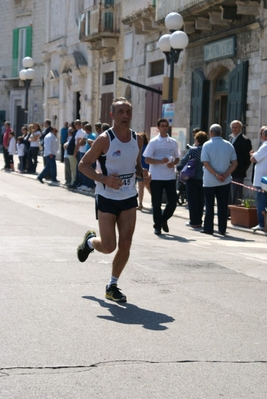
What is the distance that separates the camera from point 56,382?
5270 millimetres

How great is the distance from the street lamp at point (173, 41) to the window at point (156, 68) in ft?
26.2

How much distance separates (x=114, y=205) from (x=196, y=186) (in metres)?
7.85

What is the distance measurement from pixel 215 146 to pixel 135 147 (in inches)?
256

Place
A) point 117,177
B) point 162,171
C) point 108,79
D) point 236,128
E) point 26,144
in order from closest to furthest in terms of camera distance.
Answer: point 117,177 < point 162,171 < point 236,128 < point 26,144 < point 108,79

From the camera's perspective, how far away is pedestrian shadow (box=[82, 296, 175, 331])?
711cm

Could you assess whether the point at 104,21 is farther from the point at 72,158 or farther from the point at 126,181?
the point at 126,181

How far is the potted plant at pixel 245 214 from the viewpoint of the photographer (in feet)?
52.3

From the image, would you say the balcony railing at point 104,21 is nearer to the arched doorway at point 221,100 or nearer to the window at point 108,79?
the window at point 108,79

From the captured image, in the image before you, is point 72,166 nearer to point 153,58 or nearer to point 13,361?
point 153,58

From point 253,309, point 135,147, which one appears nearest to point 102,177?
point 135,147

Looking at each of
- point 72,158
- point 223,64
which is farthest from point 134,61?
point 223,64

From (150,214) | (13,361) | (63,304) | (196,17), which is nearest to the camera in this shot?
(13,361)

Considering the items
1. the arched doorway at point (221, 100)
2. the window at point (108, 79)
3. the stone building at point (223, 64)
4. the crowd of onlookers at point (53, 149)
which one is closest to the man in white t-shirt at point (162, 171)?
the crowd of onlookers at point (53, 149)

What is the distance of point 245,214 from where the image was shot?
15992 millimetres
